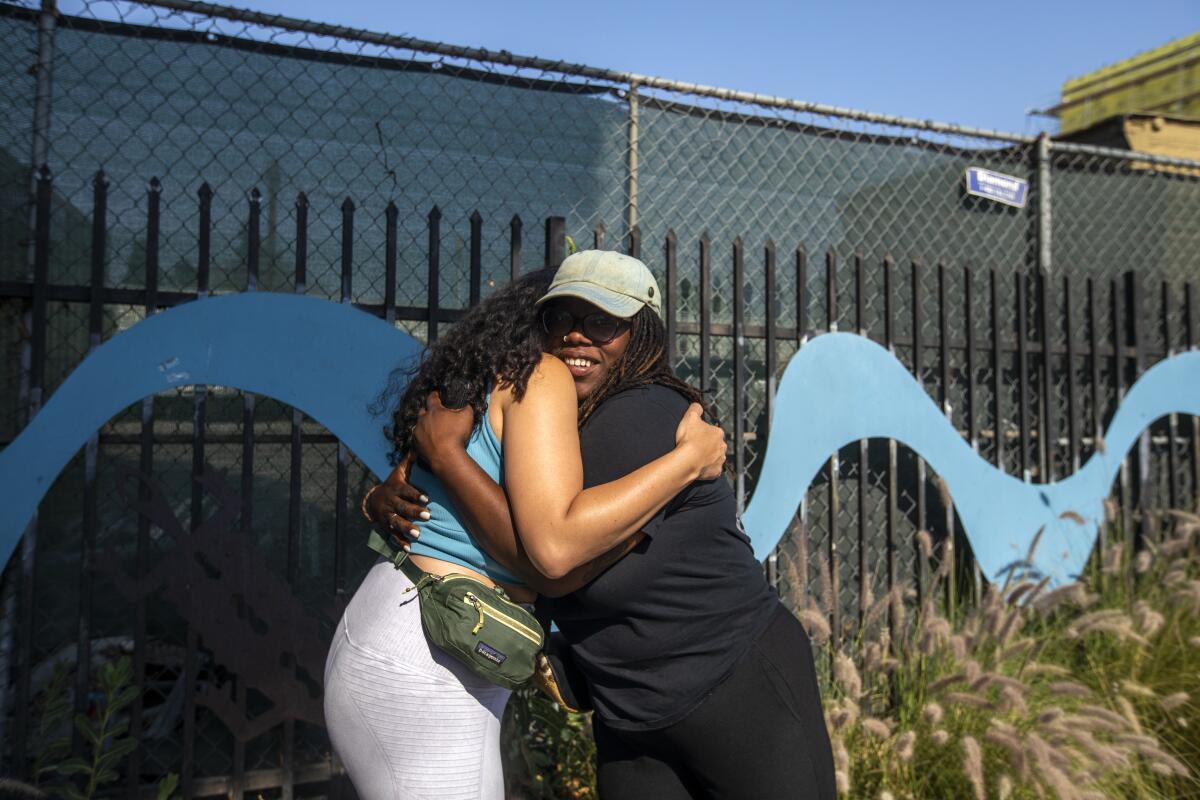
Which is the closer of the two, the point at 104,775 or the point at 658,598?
the point at 658,598

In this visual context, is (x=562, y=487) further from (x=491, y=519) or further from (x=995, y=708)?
(x=995, y=708)

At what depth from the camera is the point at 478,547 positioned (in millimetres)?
1779

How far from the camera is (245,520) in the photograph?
3.22 meters

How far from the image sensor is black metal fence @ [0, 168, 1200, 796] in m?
3.10

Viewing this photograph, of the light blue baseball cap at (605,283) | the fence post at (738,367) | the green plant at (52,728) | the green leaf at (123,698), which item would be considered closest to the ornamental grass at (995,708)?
the fence post at (738,367)

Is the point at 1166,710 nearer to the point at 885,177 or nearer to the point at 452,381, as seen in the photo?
the point at 885,177

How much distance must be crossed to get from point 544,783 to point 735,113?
327 centimetres

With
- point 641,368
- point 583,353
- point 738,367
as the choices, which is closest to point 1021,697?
point 738,367

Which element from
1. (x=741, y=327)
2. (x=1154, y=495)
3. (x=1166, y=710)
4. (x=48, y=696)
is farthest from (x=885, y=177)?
(x=48, y=696)

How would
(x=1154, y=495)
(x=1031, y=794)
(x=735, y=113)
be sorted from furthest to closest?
(x=1154, y=495)
(x=735, y=113)
(x=1031, y=794)

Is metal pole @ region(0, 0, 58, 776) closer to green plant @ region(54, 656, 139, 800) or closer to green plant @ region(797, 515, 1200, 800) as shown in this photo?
green plant @ region(54, 656, 139, 800)

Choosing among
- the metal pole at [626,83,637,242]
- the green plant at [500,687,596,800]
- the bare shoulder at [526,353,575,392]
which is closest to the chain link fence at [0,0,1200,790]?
the metal pole at [626,83,637,242]

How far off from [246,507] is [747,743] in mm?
2115

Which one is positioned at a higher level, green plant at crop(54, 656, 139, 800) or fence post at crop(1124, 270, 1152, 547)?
fence post at crop(1124, 270, 1152, 547)
